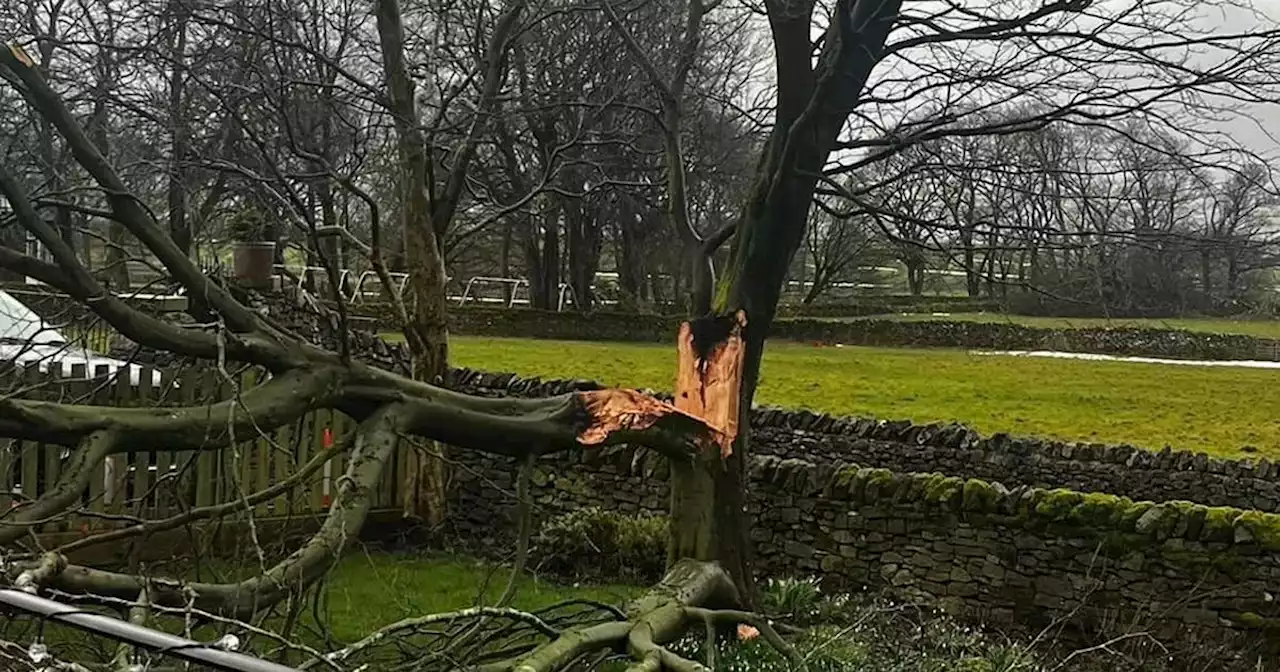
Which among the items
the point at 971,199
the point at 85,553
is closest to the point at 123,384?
the point at 85,553

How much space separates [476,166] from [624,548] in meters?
11.0

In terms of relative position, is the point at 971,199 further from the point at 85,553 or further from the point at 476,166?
the point at 476,166

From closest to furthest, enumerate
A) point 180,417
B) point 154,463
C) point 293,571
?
point 293,571 < point 180,417 < point 154,463

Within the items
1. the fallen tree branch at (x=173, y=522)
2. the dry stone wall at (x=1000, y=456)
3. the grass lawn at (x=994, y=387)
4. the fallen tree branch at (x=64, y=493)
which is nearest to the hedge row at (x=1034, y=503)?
the dry stone wall at (x=1000, y=456)

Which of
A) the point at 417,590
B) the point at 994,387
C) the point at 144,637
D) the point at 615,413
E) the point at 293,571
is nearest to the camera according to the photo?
the point at 144,637

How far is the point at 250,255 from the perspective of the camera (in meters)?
12.9

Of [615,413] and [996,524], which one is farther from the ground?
[615,413]

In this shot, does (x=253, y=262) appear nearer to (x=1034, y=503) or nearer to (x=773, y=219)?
(x=773, y=219)

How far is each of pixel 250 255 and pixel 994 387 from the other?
12976mm

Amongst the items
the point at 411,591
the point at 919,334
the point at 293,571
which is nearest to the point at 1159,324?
the point at 919,334

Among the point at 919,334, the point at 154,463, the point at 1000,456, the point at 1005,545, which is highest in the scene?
the point at 919,334

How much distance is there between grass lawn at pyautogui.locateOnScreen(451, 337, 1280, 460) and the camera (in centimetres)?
1573

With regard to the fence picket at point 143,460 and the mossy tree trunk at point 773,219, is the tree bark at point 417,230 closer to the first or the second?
the fence picket at point 143,460

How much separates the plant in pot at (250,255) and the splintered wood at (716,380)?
23.1 ft
